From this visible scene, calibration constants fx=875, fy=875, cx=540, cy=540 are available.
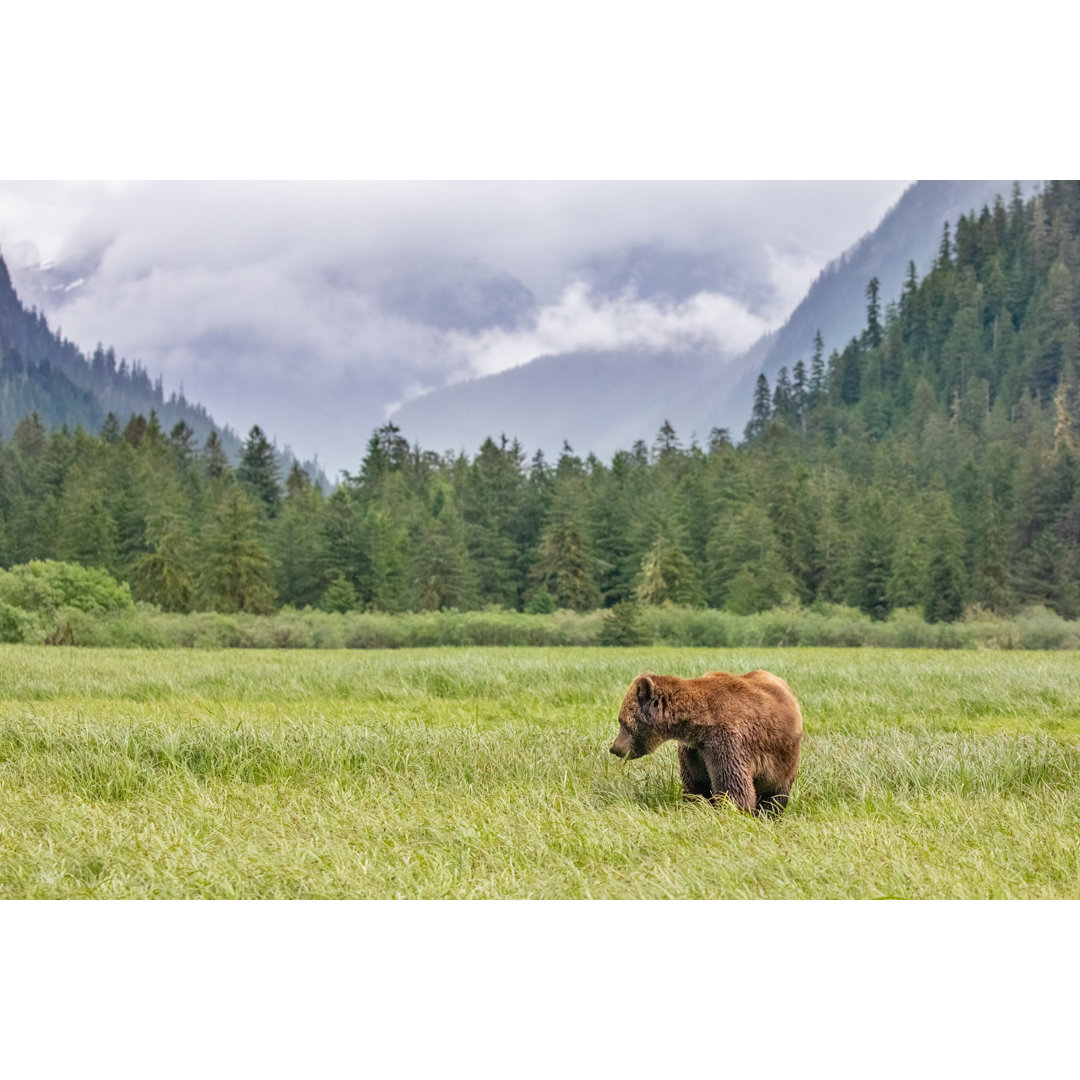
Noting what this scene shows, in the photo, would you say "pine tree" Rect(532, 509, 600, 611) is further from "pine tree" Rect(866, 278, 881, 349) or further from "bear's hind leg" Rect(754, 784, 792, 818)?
"bear's hind leg" Rect(754, 784, 792, 818)

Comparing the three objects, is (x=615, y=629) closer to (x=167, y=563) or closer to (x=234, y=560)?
(x=234, y=560)

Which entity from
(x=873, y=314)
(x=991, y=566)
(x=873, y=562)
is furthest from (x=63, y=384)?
(x=991, y=566)

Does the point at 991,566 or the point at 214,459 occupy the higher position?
the point at 214,459

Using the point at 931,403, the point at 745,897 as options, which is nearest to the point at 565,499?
the point at 931,403

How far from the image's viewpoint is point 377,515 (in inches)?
730

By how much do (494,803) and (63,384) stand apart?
14.3 meters

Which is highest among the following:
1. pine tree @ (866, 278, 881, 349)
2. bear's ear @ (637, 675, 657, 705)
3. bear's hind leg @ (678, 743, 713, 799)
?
pine tree @ (866, 278, 881, 349)

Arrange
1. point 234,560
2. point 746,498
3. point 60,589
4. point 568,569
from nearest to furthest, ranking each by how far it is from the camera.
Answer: point 60,589, point 234,560, point 568,569, point 746,498

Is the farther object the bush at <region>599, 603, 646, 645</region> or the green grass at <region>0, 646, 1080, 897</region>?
the bush at <region>599, 603, 646, 645</region>

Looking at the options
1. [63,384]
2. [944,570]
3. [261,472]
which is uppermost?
[63,384]

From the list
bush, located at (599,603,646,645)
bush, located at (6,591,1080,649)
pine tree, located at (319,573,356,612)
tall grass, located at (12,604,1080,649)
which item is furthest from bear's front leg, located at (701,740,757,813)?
pine tree, located at (319,573,356,612)

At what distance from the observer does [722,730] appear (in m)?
4.61

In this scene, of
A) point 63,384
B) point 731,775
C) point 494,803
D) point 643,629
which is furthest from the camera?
point 643,629

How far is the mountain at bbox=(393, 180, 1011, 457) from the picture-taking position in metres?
16.0
